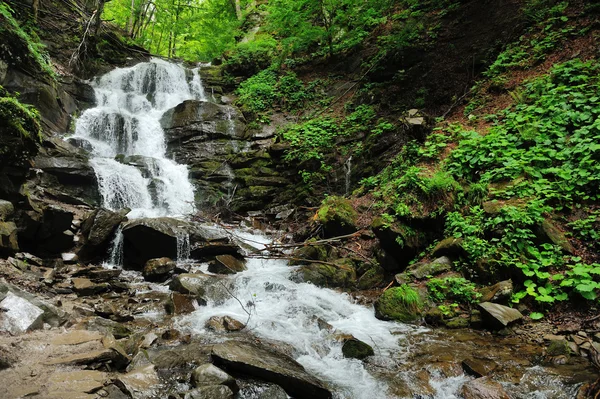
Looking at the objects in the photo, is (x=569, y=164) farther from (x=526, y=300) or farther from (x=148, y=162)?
(x=148, y=162)

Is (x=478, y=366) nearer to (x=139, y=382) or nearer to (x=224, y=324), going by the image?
(x=224, y=324)

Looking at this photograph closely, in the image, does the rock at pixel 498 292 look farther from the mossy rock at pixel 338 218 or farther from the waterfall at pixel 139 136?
the waterfall at pixel 139 136

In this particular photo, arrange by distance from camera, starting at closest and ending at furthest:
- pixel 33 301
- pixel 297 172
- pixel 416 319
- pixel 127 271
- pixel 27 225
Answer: pixel 33 301
pixel 416 319
pixel 27 225
pixel 127 271
pixel 297 172

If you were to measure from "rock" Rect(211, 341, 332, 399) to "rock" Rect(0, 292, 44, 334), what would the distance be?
2.22 meters

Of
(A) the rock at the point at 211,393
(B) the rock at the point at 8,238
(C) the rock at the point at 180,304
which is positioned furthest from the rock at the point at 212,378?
(B) the rock at the point at 8,238

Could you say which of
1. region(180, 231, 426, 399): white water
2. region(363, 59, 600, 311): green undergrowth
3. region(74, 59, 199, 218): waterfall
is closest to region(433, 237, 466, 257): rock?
region(363, 59, 600, 311): green undergrowth

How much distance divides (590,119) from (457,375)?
17.6ft

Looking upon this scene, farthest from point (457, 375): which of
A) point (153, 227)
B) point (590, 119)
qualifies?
point (153, 227)

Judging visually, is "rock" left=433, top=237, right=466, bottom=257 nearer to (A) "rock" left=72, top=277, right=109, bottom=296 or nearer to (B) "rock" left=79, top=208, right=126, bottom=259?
(A) "rock" left=72, top=277, right=109, bottom=296

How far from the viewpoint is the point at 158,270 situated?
7.90m

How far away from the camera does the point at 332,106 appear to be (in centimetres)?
1441

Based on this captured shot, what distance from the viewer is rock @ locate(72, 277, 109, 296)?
Result: 6.46 meters

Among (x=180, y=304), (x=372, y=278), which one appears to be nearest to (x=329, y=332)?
(x=372, y=278)

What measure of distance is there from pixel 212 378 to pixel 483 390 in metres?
2.91
